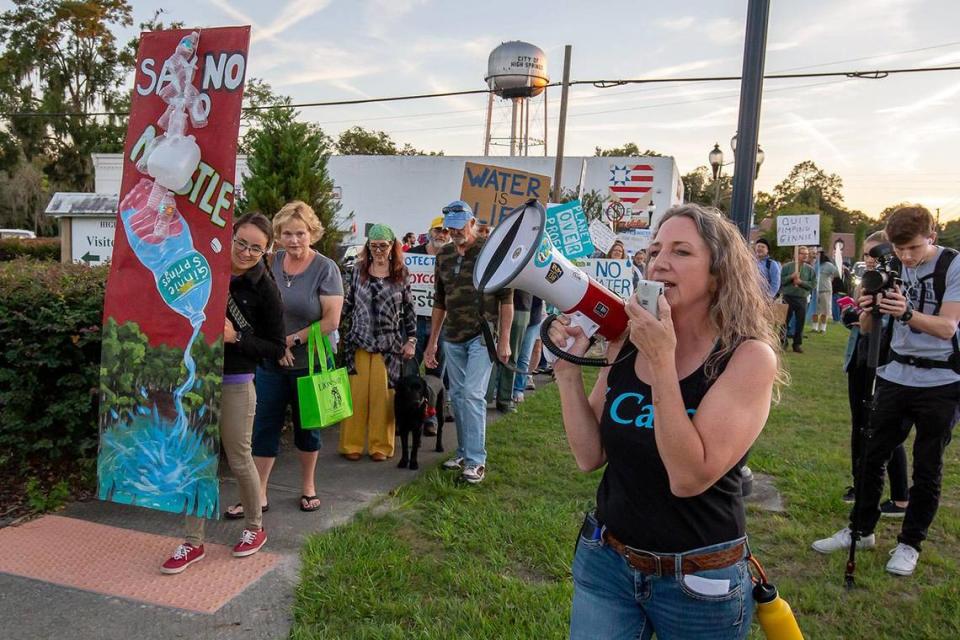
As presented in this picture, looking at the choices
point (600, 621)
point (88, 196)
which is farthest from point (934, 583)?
point (88, 196)

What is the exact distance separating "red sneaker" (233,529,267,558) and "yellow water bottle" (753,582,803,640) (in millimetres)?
2805

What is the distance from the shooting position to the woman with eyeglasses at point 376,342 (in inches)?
210

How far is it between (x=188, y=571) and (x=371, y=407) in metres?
2.22

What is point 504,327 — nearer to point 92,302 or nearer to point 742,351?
point 92,302

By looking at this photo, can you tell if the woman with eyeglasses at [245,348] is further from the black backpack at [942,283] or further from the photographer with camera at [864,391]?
the black backpack at [942,283]

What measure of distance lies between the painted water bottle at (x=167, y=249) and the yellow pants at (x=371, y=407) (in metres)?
2.19

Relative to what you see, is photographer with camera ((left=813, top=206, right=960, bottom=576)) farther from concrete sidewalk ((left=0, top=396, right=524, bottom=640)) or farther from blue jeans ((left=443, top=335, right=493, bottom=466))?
concrete sidewalk ((left=0, top=396, right=524, bottom=640))

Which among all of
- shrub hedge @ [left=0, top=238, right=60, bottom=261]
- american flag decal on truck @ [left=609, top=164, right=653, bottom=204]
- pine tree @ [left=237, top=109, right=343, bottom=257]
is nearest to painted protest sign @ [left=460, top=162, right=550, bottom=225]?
pine tree @ [left=237, top=109, right=343, bottom=257]

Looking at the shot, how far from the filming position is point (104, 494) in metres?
3.63

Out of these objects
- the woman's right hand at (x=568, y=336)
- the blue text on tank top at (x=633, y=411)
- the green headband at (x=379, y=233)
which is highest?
the green headband at (x=379, y=233)

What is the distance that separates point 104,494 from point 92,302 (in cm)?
A: 135

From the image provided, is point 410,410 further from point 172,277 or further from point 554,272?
point 554,272

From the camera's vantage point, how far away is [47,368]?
431 centimetres

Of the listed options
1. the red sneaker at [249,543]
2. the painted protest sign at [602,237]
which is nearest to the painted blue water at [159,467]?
the red sneaker at [249,543]
